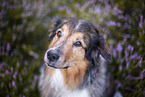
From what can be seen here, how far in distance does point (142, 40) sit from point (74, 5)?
259 cm

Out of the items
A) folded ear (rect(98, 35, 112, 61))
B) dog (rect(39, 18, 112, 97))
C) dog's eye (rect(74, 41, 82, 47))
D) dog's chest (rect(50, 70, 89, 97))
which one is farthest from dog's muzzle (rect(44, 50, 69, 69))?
folded ear (rect(98, 35, 112, 61))

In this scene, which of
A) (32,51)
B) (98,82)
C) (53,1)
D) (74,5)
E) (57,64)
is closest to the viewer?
(57,64)

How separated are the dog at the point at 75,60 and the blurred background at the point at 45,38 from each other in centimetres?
72

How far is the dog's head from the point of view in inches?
67.9

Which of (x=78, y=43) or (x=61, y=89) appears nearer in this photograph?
(x=78, y=43)

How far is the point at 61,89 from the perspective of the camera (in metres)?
2.21

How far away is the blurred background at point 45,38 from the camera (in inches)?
105

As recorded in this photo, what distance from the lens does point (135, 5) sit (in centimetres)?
325

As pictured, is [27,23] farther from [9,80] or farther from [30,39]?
[9,80]

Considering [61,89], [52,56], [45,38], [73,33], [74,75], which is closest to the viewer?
[52,56]

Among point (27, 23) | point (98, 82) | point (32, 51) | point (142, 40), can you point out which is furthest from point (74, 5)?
point (98, 82)

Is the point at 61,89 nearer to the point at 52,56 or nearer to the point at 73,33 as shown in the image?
the point at 52,56

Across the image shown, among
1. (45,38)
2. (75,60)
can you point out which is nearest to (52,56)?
(75,60)

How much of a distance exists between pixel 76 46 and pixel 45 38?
2329mm
